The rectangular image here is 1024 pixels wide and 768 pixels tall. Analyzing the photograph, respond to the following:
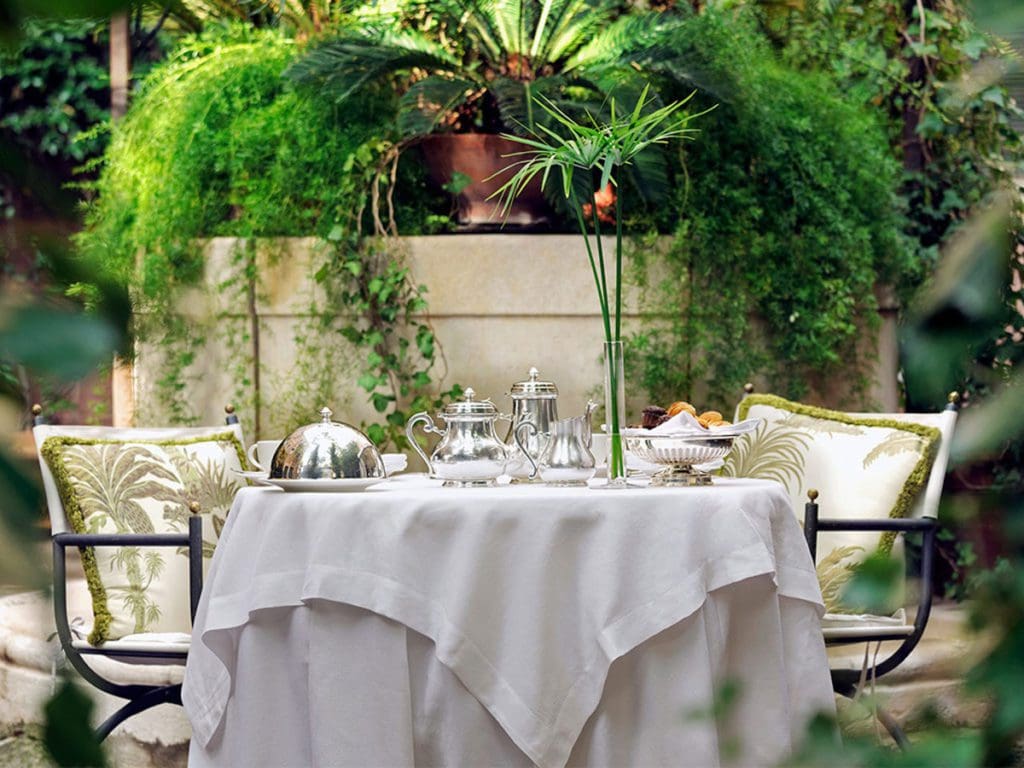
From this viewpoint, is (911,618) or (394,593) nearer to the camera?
(394,593)

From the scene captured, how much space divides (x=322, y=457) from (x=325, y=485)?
0.07 meters

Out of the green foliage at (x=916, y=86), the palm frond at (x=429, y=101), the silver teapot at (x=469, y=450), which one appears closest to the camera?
the silver teapot at (x=469, y=450)

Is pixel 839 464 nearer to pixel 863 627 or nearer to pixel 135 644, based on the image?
pixel 863 627

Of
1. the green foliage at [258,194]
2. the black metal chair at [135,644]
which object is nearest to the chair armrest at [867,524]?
the black metal chair at [135,644]

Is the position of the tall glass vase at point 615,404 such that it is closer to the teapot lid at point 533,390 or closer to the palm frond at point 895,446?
the teapot lid at point 533,390

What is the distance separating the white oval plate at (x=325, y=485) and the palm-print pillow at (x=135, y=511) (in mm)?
741

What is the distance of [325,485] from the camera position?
2.92 meters

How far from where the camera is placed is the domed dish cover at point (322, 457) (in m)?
2.95

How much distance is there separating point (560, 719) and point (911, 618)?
8.02ft

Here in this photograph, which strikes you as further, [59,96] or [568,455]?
[59,96]

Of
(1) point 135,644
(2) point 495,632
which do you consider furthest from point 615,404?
(1) point 135,644

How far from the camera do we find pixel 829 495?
374 cm

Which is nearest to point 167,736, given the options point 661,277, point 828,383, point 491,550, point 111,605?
point 111,605

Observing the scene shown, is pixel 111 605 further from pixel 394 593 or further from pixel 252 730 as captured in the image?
pixel 394 593
